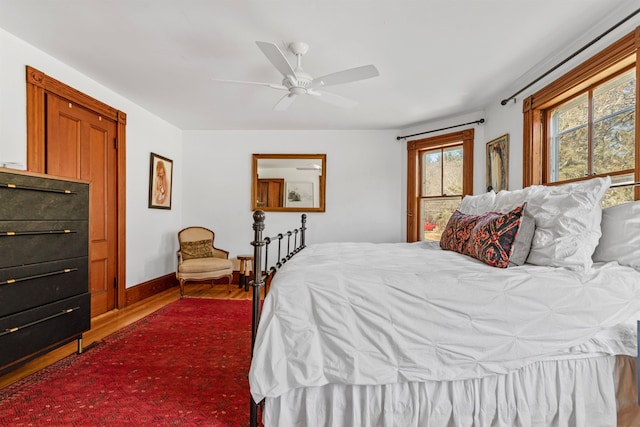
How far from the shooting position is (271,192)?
15.6ft

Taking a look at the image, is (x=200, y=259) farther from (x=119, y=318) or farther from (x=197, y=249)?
(x=119, y=318)

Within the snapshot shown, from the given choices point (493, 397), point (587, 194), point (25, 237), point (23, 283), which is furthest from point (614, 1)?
point (23, 283)

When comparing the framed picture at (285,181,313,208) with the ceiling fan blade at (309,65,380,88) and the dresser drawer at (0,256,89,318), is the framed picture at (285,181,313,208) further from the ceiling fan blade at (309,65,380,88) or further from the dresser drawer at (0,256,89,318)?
the dresser drawer at (0,256,89,318)

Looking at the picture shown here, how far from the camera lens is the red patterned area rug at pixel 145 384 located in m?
1.56

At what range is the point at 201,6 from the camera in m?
1.93

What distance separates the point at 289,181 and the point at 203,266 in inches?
68.5

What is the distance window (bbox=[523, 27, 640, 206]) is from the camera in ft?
6.78

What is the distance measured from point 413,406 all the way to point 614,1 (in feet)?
8.52

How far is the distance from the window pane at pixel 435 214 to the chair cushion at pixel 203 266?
8.96 feet

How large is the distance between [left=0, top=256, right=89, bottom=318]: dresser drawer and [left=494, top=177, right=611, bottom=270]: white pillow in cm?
286

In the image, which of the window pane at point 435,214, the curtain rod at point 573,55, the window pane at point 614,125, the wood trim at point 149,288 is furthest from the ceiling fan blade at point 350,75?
the wood trim at point 149,288

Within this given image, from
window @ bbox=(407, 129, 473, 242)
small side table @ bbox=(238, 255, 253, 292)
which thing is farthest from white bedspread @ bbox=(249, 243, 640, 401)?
small side table @ bbox=(238, 255, 253, 292)

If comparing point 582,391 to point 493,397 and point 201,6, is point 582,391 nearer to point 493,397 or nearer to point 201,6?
point 493,397

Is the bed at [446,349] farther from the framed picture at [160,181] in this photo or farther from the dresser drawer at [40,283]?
the framed picture at [160,181]
